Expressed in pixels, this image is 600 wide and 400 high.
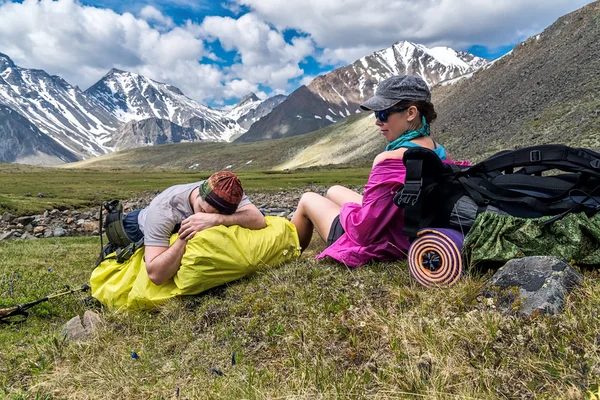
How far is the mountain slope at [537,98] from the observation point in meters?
53.2

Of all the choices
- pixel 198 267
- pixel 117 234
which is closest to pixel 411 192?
pixel 198 267

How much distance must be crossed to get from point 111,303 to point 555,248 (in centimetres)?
570

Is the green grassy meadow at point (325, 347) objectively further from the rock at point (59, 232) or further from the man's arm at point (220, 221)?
the rock at point (59, 232)

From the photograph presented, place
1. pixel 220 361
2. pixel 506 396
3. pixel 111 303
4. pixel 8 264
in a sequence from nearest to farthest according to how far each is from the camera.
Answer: pixel 506 396 → pixel 220 361 → pixel 111 303 → pixel 8 264

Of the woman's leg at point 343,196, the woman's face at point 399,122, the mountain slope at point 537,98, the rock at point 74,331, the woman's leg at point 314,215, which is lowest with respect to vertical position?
the rock at point 74,331

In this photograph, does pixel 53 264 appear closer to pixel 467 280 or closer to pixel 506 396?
pixel 467 280

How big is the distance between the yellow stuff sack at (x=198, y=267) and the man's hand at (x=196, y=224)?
10 cm

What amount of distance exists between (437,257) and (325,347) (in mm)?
1584

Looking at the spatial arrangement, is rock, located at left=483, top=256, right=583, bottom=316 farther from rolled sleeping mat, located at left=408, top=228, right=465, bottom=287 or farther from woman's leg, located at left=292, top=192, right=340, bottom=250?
woman's leg, located at left=292, top=192, right=340, bottom=250

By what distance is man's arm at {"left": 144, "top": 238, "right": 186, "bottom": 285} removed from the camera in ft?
17.2

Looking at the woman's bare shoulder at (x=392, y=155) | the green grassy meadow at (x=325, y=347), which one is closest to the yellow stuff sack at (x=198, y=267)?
the green grassy meadow at (x=325, y=347)

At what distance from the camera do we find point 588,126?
43.3m

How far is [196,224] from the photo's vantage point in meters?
5.31

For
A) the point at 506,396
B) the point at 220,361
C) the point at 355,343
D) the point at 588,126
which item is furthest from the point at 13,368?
the point at 588,126
